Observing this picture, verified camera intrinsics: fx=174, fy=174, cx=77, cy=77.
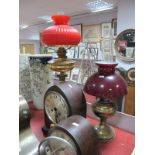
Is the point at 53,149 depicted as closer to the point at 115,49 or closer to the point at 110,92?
the point at 110,92

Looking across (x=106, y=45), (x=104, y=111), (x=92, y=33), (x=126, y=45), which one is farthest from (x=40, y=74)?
(x=92, y=33)

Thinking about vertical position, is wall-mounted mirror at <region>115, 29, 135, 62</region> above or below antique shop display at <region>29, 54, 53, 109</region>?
above

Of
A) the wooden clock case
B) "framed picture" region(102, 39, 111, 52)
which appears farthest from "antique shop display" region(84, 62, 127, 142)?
"framed picture" region(102, 39, 111, 52)

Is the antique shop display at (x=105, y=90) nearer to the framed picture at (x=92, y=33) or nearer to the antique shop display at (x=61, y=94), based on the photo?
the antique shop display at (x=61, y=94)

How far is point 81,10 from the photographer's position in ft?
8.75

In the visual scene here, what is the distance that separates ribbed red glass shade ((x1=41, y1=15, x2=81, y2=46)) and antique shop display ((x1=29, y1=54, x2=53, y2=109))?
113mm

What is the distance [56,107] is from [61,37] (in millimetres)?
245

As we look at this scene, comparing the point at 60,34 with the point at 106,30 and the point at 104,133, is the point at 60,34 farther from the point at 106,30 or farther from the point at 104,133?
the point at 106,30

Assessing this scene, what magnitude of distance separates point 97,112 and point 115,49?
1.66 metres

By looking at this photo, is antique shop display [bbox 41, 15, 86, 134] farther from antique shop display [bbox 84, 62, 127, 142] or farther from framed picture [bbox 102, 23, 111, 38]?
framed picture [bbox 102, 23, 111, 38]

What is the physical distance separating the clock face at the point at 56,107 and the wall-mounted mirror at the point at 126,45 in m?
1.57

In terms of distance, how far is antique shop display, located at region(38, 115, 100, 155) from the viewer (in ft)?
1.34

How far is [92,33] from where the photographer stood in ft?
9.29
